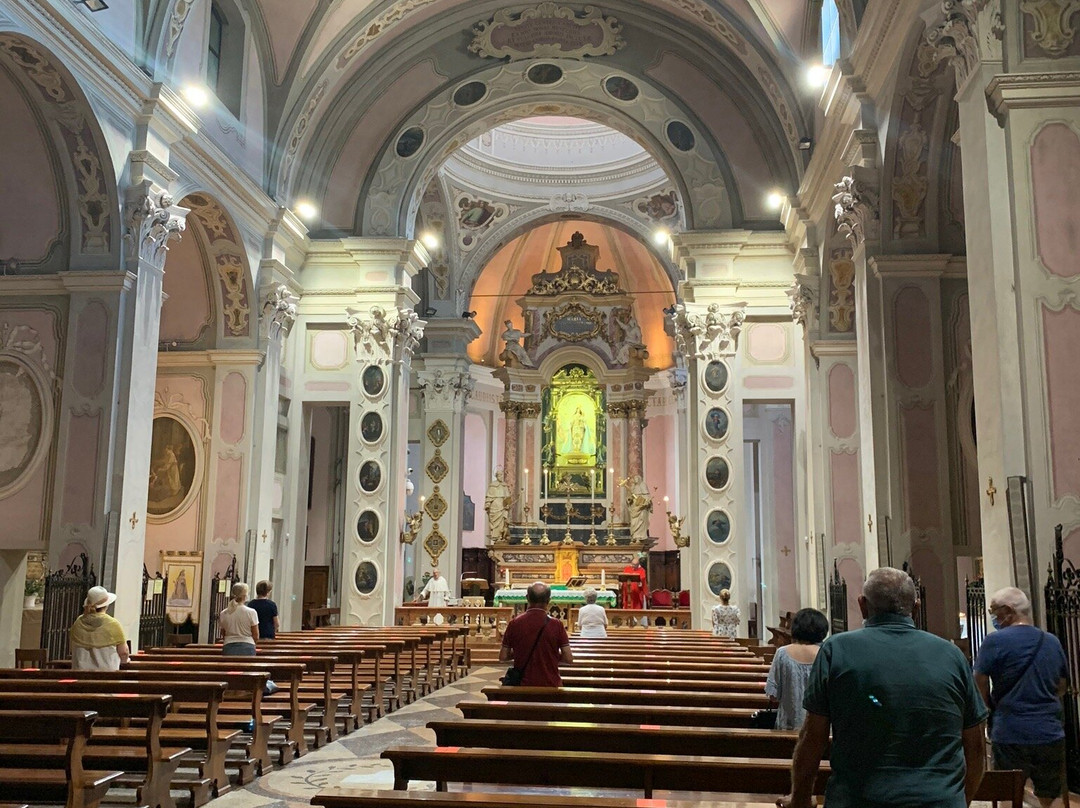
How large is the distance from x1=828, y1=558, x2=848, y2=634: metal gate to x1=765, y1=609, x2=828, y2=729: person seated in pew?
783 centimetres

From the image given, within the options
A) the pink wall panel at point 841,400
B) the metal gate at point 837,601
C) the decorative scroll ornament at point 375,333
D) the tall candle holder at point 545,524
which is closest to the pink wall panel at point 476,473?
the tall candle holder at point 545,524

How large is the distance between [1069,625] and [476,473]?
78.9 feet

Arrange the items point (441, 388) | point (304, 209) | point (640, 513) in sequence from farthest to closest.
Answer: point (640, 513) → point (441, 388) → point (304, 209)

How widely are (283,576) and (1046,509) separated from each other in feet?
43.3

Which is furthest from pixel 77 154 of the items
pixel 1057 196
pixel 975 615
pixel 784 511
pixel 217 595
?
pixel 784 511

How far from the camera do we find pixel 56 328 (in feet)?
37.9

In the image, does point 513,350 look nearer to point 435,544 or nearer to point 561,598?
point 435,544

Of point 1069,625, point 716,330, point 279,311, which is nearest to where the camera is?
point 1069,625

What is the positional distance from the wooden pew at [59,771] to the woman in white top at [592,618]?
274 inches

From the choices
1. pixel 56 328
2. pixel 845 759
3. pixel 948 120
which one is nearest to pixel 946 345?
pixel 948 120

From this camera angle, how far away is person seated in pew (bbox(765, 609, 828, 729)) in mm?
5062

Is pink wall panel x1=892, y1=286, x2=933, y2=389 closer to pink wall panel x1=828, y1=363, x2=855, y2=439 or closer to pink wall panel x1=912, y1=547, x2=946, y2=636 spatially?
pink wall panel x1=912, y1=547, x2=946, y2=636

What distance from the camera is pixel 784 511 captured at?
864 inches

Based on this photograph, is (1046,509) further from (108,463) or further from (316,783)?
(108,463)
